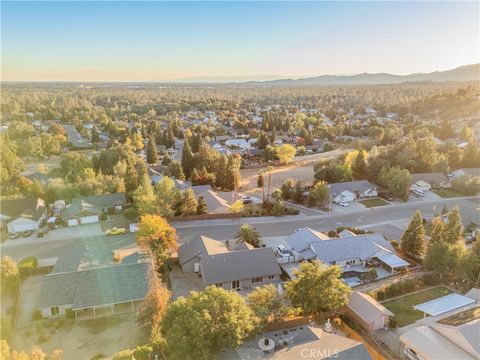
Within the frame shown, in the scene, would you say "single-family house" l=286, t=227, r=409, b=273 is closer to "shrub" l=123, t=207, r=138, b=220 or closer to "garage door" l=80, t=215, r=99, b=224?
"shrub" l=123, t=207, r=138, b=220

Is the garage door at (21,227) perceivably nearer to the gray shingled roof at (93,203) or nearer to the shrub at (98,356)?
the gray shingled roof at (93,203)

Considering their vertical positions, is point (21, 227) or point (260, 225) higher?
point (21, 227)

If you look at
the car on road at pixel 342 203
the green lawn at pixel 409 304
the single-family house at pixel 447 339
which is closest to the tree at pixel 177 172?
the car on road at pixel 342 203

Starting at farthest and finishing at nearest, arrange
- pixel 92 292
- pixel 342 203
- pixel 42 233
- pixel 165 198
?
pixel 342 203, pixel 165 198, pixel 42 233, pixel 92 292

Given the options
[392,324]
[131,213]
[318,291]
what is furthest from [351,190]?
[131,213]

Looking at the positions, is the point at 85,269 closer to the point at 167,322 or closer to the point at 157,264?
the point at 157,264

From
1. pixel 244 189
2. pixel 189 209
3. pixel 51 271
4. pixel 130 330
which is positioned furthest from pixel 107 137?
pixel 130 330

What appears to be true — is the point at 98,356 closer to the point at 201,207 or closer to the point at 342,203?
the point at 201,207

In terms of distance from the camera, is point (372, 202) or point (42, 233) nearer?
point (42, 233)
